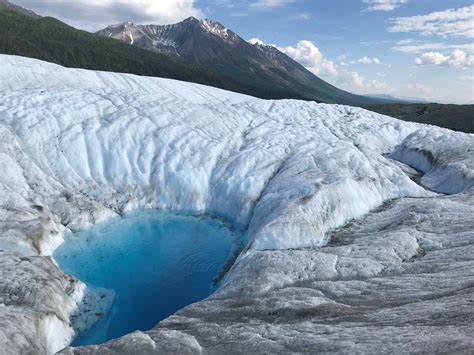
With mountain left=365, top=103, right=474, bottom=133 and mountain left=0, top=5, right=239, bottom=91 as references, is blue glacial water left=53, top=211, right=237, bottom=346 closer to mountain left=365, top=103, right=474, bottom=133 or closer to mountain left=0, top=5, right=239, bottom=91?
mountain left=365, top=103, right=474, bottom=133

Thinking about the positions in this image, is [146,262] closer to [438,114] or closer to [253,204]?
[253,204]

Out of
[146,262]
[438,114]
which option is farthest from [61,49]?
[146,262]

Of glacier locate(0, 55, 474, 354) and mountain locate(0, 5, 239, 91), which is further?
mountain locate(0, 5, 239, 91)

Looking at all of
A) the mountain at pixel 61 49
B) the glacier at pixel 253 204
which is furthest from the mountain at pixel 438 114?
the mountain at pixel 61 49

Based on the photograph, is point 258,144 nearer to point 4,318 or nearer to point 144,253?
point 144,253

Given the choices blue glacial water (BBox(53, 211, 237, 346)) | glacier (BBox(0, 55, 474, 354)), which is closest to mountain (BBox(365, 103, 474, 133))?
glacier (BBox(0, 55, 474, 354))

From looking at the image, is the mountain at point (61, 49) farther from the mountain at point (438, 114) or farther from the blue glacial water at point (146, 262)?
the blue glacial water at point (146, 262)

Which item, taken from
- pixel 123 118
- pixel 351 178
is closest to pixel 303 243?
pixel 351 178
